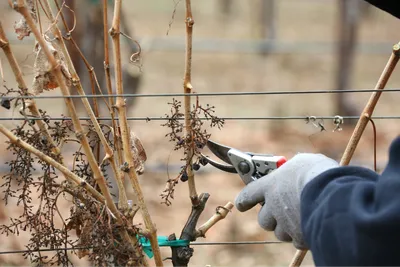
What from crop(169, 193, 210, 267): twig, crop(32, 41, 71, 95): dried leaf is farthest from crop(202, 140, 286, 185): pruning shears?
crop(32, 41, 71, 95): dried leaf

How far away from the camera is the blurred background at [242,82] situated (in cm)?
508

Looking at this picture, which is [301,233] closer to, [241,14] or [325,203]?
[325,203]

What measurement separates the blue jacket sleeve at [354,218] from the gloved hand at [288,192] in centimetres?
→ 12

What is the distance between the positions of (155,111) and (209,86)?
2.32 m

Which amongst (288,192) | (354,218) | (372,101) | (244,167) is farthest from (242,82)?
(354,218)

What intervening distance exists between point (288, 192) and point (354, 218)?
0.30m

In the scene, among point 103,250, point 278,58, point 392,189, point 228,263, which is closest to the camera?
point 392,189

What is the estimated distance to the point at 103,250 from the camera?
A: 182 cm

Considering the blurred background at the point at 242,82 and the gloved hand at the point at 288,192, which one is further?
the blurred background at the point at 242,82

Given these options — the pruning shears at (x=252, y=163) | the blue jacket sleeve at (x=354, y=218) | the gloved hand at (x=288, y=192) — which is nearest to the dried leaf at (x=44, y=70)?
the pruning shears at (x=252, y=163)

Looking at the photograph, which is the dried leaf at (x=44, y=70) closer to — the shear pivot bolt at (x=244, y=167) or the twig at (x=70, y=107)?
the twig at (x=70, y=107)

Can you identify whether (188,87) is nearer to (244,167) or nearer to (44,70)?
(244,167)

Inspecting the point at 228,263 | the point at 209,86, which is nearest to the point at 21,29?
the point at 228,263

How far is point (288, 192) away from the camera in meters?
1.61
